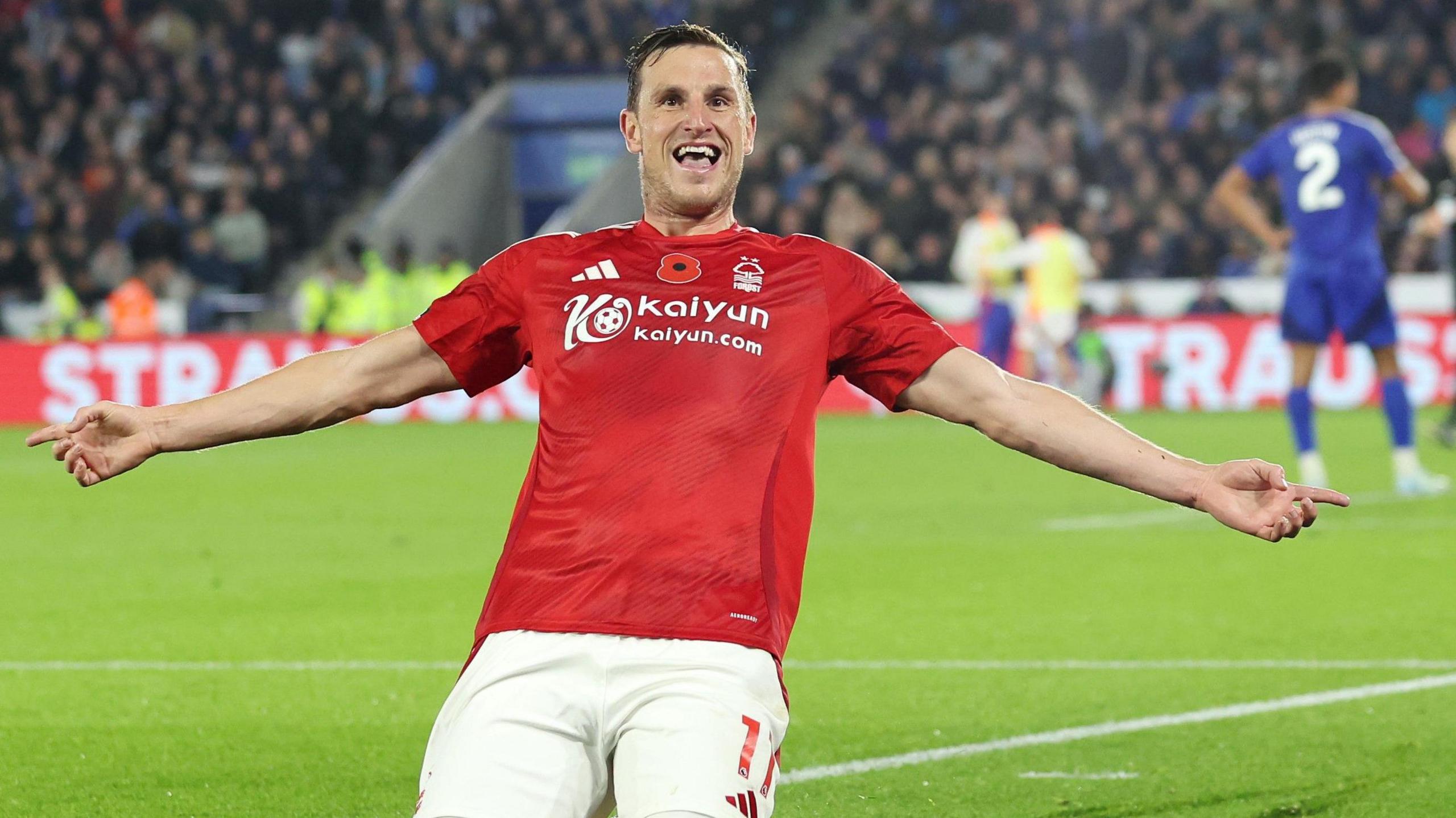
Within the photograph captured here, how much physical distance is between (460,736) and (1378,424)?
1595 cm

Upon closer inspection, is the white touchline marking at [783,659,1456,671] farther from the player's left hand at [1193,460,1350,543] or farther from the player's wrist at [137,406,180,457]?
the player's wrist at [137,406,180,457]

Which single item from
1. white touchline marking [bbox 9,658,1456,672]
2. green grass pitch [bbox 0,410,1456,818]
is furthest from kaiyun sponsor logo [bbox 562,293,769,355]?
white touchline marking [bbox 9,658,1456,672]

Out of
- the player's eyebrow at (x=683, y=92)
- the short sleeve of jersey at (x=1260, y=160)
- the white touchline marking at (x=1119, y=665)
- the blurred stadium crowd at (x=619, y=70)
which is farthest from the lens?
the blurred stadium crowd at (x=619, y=70)

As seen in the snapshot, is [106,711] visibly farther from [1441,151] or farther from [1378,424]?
[1441,151]

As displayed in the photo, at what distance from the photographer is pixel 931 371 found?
381cm

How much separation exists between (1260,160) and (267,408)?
932cm

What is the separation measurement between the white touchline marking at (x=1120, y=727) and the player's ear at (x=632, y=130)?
1820 mm

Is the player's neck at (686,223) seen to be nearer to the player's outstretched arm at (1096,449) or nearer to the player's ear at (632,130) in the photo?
the player's ear at (632,130)

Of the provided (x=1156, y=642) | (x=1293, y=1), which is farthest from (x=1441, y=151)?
(x=1156, y=642)

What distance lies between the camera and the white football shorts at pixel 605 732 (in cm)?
323

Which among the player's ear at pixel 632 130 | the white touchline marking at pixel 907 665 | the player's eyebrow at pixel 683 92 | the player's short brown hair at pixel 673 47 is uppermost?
the player's short brown hair at pixel 673 47

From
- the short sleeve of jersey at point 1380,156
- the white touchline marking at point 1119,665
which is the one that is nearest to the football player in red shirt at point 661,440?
the white touchline marking at point 1119,665

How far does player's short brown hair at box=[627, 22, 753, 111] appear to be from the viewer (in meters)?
3.86

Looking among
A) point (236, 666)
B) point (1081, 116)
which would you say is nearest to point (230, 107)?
point (1081, 116)
